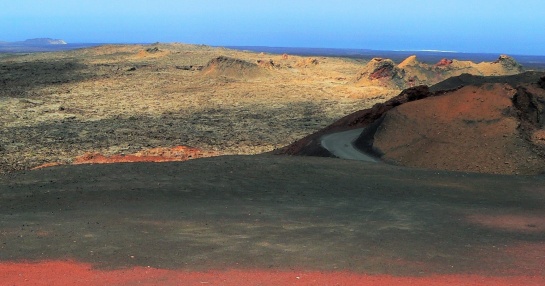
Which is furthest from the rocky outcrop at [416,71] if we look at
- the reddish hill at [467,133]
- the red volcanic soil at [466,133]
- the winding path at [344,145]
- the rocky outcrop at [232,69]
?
the red volcanic soil at [466,133]

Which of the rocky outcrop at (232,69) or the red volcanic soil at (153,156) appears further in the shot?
the rocky outcrop at (232,69)

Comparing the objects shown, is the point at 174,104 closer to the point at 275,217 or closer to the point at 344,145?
the point at 344,145

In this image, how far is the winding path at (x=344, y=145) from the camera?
18.9 m

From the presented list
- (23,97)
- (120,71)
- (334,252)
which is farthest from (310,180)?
(120,71)

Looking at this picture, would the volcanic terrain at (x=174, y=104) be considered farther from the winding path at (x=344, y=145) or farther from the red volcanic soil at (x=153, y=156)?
the winding path at (x=344, y=145)

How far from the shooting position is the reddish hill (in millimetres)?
16672

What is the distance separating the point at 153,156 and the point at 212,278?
15.4 meters

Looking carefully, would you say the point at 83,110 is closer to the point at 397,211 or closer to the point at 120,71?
the point at 120,71

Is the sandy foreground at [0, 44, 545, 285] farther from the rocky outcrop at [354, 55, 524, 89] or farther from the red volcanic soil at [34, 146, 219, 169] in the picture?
A: the rocky outcrop at [354, 55, 524, 89]

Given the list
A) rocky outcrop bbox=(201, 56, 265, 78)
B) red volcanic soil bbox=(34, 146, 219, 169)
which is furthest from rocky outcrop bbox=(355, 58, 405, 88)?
red volcanic soil bbox=(34, 146, 219, 169)

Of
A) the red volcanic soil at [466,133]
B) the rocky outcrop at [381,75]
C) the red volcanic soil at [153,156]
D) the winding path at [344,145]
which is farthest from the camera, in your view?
the rocky outcrop at [381,75]

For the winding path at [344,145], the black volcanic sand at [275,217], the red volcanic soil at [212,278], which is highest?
the red volcanic soil at [212,278]

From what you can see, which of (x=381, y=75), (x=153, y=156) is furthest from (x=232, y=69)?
(x=153, y=156)

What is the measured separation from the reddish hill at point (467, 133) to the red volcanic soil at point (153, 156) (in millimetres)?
3735
